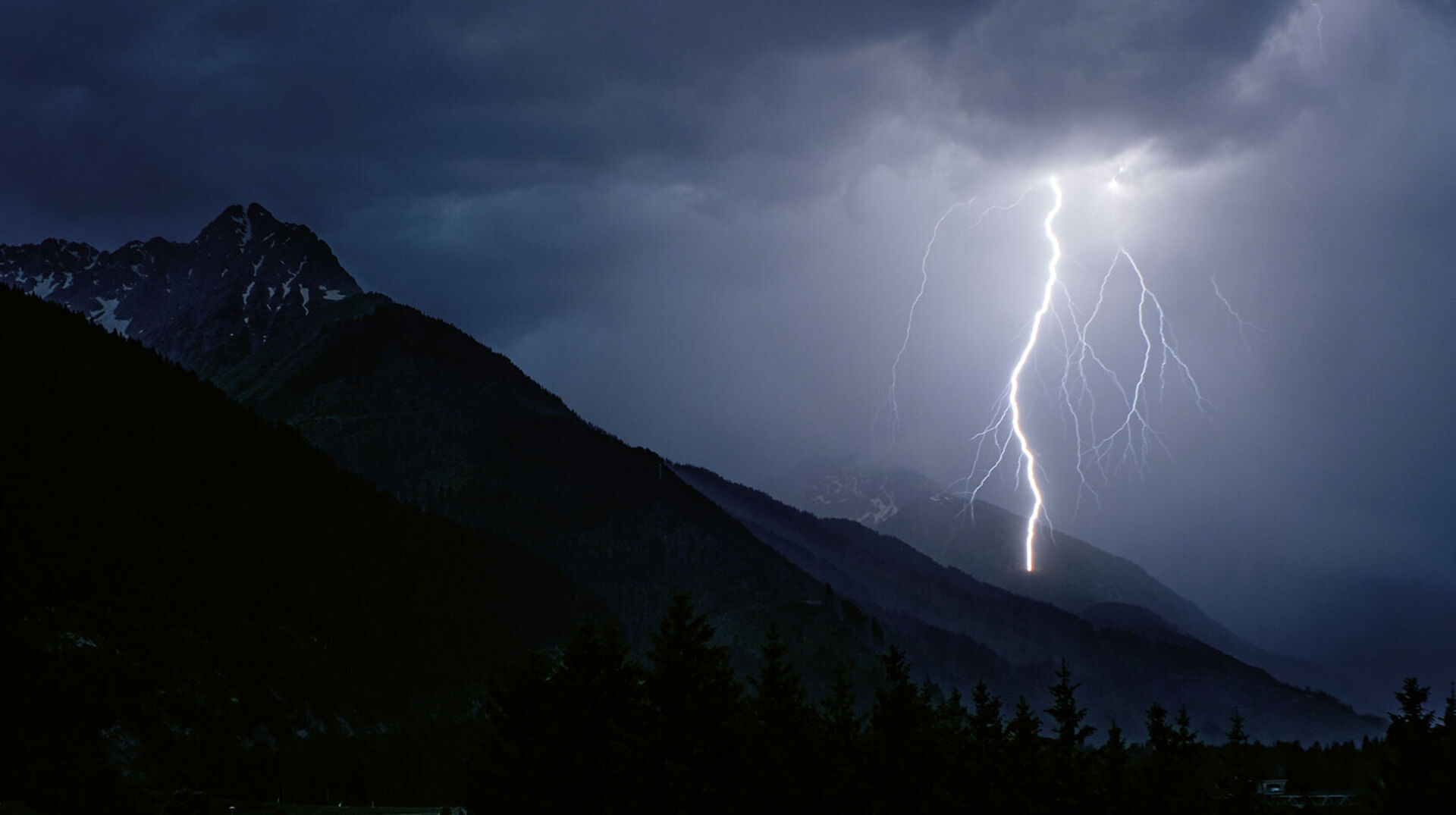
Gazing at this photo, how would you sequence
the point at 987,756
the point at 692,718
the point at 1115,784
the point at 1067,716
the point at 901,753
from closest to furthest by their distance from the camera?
the point at 901,753
the point at 692,718
the point at 1115,784
the point at 987,756
the point at 1067,716

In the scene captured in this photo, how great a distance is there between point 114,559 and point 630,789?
428ft

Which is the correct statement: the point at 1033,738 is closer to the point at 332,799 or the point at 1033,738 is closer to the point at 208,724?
the point at 332,799

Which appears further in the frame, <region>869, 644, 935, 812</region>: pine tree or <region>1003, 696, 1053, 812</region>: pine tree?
<region>869, 644, 935, 812</region>: pine tree

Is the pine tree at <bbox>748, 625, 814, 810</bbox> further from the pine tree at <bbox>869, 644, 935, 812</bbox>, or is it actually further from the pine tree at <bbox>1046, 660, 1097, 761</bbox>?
the pine tree at <bbox>1046, 660, 1097, 761</bbox>

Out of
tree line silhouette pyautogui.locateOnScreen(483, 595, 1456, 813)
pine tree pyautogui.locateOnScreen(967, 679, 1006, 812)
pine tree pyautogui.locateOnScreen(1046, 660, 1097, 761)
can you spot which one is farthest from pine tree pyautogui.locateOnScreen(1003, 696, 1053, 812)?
pine tree pyautogui.locateOnScreen(1046, 660, 1097, 761)

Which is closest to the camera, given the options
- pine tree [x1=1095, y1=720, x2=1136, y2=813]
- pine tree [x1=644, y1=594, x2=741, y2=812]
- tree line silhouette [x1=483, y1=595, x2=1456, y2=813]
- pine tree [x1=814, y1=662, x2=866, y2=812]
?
pine tree [x1=644, y1=594, x2=741, y2=812]

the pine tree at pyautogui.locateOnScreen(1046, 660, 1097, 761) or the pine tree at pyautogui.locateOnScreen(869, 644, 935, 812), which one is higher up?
the pine tree at pyautogui.locateOnScreen(1046, 660, 1097, 761)

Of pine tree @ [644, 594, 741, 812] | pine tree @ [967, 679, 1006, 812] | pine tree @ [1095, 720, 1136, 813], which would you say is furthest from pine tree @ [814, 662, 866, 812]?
pine tree @ [1095, 720, 1136, 813]

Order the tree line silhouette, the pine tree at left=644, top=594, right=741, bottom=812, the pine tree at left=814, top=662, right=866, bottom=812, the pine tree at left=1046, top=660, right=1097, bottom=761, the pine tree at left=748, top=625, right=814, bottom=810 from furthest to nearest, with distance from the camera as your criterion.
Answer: the pine tree at left=1046, top=660, right=1097, bottom=761 → the pine tree at left=814, top=662, right=866, bottom=812 → the tree line silhouette → the pine tree at left=644, top=594, right=741, bottom=812 → the pine tree at left=748, top=625, right=814, bottom=810

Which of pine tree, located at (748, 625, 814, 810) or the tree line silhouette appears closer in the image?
pine tree, located at (748, 625, 814, 810)

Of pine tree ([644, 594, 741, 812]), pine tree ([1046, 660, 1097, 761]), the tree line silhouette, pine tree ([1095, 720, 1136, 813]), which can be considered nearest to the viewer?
pine tree ([644, 594, 741, 812])

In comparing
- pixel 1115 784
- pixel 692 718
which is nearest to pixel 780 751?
pixel 692 718

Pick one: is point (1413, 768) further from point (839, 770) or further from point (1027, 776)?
point (839, 770)

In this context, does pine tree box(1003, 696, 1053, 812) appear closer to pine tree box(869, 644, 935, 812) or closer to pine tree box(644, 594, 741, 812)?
pine tree box(869, 644, 935, 812)
